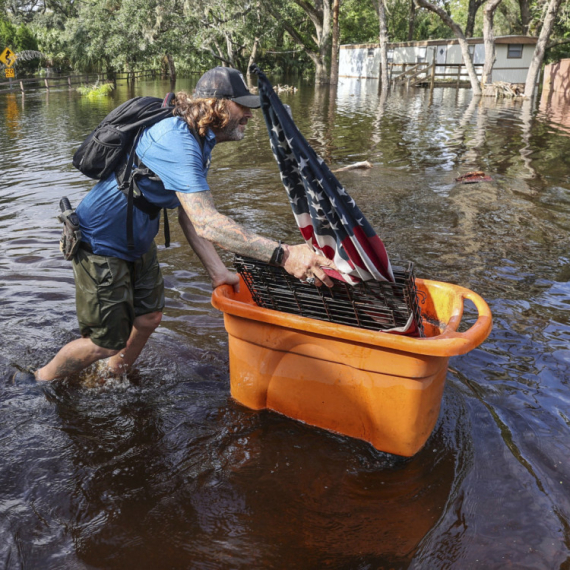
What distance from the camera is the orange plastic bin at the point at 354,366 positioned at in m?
2.63

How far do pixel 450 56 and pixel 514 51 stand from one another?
14.4 feet

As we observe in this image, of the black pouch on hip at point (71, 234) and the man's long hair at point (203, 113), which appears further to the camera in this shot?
the black pouch on hip at point (71, 234)

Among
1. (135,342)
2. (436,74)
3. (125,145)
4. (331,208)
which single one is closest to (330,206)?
(331,208)

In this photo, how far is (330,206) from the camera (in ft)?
8.75

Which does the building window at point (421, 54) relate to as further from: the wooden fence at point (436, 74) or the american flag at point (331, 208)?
the american flag at point (331, 208)

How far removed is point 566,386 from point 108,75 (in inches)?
1811

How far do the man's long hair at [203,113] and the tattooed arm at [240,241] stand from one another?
0.38 metres

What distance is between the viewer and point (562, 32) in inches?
Result: 1615

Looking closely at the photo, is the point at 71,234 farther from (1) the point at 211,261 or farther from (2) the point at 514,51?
(2) the point at 514,51

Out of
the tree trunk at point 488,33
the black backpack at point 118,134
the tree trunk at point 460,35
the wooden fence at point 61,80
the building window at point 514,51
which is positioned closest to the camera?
the black backpack at point 118,134

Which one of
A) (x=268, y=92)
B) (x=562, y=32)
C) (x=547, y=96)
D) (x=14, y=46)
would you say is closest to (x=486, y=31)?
(x=547, y=96)

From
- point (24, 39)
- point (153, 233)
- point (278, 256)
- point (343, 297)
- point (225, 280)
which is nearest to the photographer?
point (278, 256)

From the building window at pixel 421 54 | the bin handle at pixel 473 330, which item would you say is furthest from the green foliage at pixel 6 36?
the bin handle at pixel 473 330

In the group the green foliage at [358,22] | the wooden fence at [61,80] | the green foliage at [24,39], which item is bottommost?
the wooden fence at [61,80]
